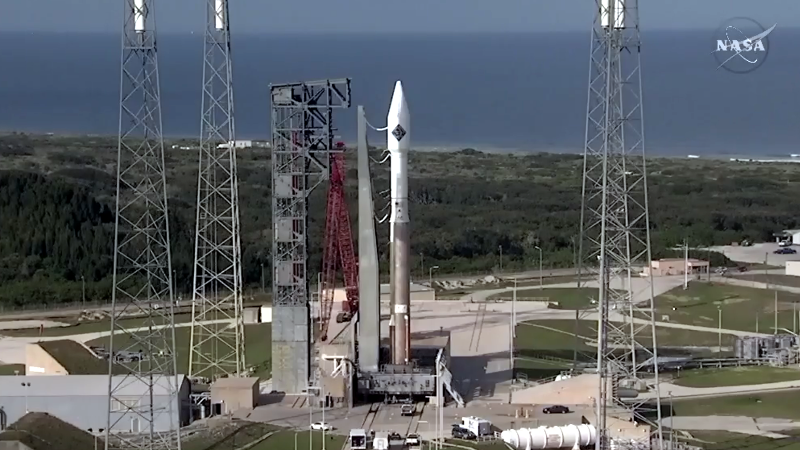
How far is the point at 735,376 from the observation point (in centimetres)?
3669

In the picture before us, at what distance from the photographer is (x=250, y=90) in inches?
7249

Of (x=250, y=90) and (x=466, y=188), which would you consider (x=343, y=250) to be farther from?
(x=250, y=90)

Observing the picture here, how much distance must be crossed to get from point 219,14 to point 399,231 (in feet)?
21.2

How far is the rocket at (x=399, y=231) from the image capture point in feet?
112

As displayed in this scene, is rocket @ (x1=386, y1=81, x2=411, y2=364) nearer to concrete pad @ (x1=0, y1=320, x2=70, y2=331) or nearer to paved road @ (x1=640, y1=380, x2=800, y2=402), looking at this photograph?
paved road @ (x1=640, y1=380, x2=800, y2=402)

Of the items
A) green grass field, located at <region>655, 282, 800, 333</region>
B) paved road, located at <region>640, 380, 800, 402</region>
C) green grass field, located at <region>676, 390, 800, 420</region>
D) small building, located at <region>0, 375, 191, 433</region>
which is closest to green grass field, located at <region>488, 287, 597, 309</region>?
green grass field, located at <region>655, 282, 800, 333</region>

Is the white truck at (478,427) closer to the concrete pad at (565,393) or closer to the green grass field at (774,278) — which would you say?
the concrete pad at (565,393)

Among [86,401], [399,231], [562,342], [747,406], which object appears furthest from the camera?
[562,342]

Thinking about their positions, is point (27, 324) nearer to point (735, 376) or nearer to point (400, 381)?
point (400, 381)

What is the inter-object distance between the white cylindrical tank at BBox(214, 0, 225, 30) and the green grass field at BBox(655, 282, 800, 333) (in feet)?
58.2

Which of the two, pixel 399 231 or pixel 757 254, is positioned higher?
pixel 399 231

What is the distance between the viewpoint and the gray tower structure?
34.1m

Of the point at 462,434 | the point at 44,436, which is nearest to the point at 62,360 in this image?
the point at 44,436

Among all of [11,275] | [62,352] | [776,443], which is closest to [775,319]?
[776,443]
